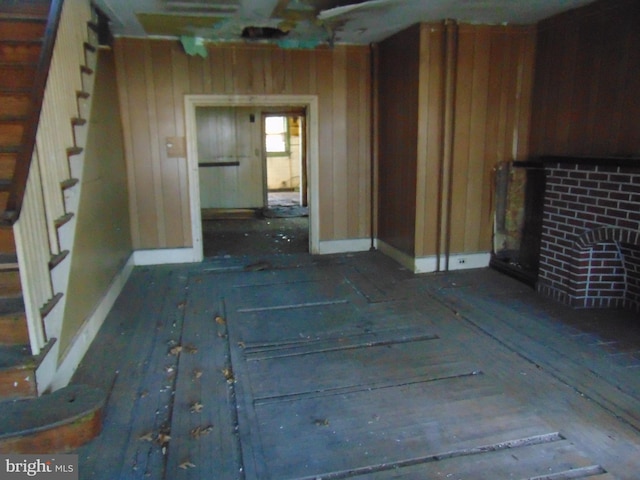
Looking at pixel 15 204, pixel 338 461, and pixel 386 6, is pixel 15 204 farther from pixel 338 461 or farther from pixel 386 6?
pixel 386 6

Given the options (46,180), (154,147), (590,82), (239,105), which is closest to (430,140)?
(590,82)

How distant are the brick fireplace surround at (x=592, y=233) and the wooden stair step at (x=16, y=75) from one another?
419 cm

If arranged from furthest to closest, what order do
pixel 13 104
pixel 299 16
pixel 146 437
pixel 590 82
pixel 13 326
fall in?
pixel 299 16 → pixel 590 82 → pixel 13 104 → pixel 13 326 → pixel 146 437

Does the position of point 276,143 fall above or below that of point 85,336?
above

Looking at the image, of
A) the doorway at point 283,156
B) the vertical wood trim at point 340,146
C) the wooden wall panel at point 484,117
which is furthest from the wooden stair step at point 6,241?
the doorway at point 283,156

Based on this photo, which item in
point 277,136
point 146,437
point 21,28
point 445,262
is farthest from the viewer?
point 277,136

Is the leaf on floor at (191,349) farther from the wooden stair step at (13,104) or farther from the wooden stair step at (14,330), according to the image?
the wooden stair step at (13,104)

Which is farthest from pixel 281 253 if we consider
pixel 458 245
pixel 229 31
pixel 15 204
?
pixel 15 204

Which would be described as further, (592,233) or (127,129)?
(127,129)

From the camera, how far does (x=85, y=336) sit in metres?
3.12

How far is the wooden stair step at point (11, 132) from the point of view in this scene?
296 centimetres

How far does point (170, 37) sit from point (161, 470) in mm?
4365

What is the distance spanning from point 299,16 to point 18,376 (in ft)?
11.7

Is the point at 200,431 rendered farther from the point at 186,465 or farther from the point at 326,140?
the point at 326,140
